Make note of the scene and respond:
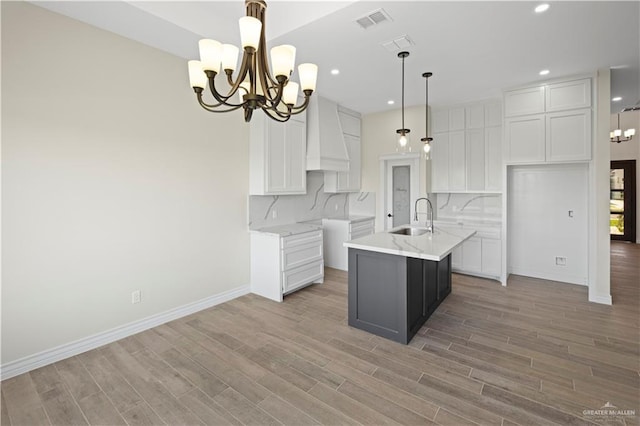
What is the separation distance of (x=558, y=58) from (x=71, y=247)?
17.5ft

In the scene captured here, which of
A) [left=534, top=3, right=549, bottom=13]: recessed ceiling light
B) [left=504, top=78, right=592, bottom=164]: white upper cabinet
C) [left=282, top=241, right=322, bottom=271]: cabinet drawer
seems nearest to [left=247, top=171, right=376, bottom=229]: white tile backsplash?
[left=282, top=241, right=322, bottom=271]: cabinet drawer

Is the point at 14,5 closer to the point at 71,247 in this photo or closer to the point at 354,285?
the point at 71,247

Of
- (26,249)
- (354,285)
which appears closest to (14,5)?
(26,249)

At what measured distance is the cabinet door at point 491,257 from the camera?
4.62 m

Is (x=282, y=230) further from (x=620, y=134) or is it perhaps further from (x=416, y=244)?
(x=620, y=134)

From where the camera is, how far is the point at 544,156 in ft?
13.5

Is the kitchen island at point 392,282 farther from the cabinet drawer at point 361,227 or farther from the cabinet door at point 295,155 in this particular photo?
the cabinet drawer at point 361,227

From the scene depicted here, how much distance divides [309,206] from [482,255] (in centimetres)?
294

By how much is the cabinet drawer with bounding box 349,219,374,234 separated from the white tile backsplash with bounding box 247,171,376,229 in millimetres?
284

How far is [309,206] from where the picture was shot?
5359 mm

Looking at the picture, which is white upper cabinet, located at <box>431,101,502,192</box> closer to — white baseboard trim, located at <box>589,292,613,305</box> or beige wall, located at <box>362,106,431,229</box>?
beige wall, located at <box>362,106,431,229</box>

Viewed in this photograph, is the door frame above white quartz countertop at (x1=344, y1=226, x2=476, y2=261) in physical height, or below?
above

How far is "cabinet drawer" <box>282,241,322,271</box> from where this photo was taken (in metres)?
3.97

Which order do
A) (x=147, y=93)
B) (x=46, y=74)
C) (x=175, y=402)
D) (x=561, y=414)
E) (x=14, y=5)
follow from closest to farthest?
(x=561, y=414) < (x=175, y=402) < (x=14, y=5) < (x=46, y=74) < (x=147, y=93)
